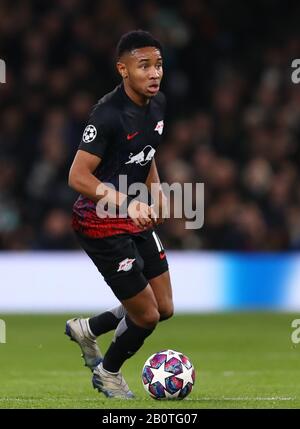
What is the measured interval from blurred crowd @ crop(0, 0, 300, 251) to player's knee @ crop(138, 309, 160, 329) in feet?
24.4

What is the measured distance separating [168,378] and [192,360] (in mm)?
2958

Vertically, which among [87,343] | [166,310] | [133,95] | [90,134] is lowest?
[87,343]

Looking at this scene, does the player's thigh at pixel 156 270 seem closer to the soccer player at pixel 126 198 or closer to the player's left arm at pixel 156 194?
the soccer player at pixel 126 198

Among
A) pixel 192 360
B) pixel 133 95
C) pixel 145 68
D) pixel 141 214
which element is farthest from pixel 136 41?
pixel 192 360

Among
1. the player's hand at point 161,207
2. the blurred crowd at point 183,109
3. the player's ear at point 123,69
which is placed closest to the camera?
the player's ear at point 123,69

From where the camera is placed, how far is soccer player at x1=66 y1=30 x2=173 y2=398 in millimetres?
7379

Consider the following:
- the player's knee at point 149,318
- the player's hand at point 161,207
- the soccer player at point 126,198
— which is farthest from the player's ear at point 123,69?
the player's knee at point 149,318

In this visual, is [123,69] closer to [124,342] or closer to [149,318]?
[149,318]

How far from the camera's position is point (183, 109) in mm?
16812

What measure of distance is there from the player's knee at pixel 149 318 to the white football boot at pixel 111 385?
424 millimetres

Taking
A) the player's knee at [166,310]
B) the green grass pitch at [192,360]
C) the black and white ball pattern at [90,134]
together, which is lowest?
the green grass pitch at [192,360]

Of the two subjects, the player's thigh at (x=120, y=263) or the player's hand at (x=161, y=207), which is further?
the player's hand at (x=161, y=207)

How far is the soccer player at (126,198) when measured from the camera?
738 centimetres
